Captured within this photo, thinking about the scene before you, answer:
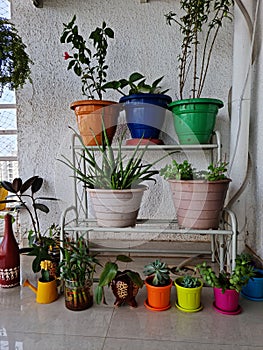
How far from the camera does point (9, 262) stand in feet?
3.62

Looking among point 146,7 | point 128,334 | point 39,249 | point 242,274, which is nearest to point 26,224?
point 39,249

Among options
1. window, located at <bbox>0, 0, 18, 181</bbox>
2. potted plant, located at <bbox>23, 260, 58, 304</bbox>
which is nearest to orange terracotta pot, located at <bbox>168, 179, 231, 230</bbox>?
potted plant, located at <bbox>23, 260, 58, 304</bbox>

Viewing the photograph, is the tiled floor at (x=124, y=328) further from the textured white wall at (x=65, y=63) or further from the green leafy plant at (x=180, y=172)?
the textured white wall at (x=65, y=63)

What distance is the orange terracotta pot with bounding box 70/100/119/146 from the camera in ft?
3.68

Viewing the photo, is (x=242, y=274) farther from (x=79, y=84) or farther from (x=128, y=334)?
(x=79, y=84)

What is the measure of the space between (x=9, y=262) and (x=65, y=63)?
1.13 meters

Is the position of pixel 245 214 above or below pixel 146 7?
below

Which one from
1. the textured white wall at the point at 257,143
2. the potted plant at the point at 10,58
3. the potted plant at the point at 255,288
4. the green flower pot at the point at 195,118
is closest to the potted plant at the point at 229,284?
the potted plant at the point at 255,288

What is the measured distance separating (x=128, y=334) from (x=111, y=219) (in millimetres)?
380

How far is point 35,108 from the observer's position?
4.87ft

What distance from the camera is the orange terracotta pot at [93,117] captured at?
112cm

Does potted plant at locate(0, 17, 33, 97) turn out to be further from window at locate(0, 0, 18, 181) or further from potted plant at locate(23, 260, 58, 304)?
potted plant at locate(23, 260, 58, 304)

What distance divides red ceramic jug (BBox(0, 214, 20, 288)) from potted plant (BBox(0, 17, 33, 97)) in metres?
0.67

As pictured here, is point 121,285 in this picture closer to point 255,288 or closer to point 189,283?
point 189,283
